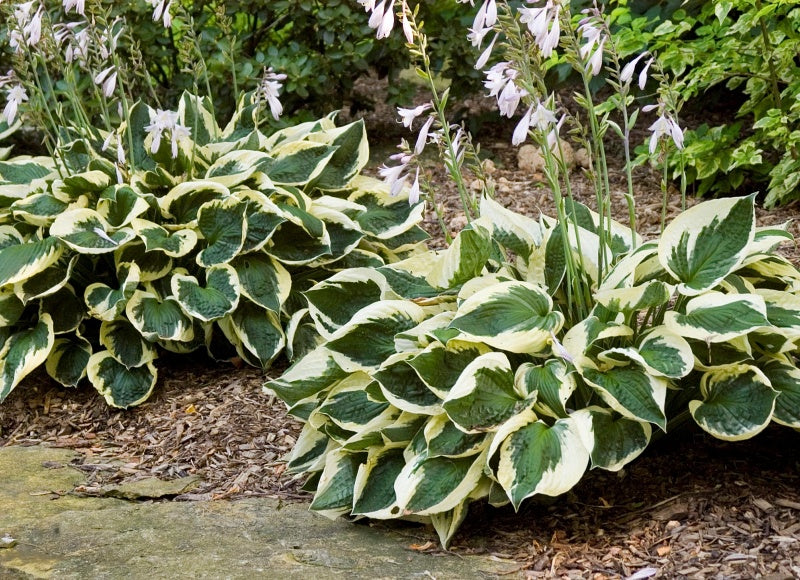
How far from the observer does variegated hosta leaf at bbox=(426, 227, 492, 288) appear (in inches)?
127

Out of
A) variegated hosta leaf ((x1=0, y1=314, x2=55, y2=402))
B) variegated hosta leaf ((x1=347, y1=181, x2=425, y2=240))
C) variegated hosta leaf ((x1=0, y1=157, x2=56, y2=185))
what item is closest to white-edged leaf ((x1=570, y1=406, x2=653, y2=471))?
variegated hosta leaf ((x1=347, y1=181, x2=425, y2=240))

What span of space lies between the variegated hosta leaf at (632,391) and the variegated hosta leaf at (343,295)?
91cm

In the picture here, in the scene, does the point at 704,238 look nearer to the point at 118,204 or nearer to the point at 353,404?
the point at 353,404

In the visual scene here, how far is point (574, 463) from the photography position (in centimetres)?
267

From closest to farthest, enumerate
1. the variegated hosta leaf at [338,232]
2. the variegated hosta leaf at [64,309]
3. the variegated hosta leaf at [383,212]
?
the variegated hosta leaf at [64,309] → the variegated hosta leaf at [338,232] → the variegated hosta leaf at [383,212]

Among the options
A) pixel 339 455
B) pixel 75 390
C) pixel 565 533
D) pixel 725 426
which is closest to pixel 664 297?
pixel 725 426

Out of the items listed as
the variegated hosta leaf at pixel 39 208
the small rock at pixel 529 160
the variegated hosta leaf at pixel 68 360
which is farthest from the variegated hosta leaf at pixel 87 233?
the small rock at pixel 529 160

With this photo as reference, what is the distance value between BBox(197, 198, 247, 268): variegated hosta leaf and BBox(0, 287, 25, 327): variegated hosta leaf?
31.0 inches

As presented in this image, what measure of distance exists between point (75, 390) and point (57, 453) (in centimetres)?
54

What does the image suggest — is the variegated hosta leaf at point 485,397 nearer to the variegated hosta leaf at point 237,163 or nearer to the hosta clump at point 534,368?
the hosta clump at point 534,368

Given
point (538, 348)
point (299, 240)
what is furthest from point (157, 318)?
point (538, 348)

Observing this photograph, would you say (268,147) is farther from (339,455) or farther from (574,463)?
(574,463)

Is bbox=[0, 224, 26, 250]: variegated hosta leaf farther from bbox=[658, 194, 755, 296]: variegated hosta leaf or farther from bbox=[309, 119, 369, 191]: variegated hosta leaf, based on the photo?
bbox=[658, 194, 755, 296]: variegated hosta leaf

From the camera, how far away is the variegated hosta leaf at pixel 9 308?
4.21 meters
